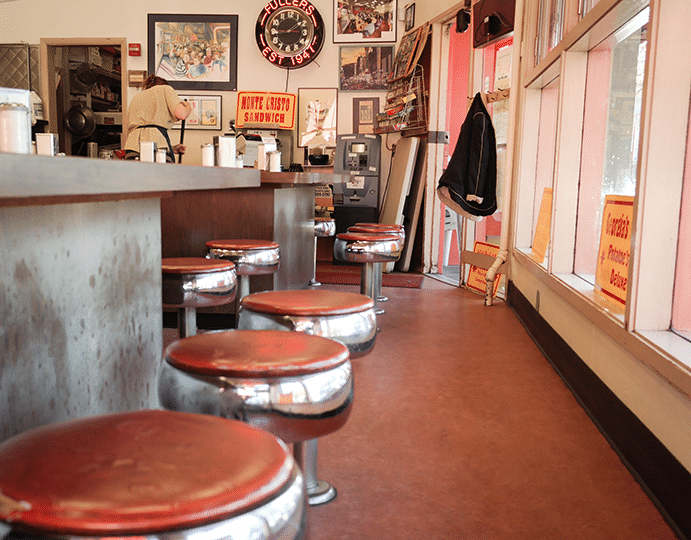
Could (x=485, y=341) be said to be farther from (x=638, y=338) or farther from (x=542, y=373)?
(x=638, y=338)

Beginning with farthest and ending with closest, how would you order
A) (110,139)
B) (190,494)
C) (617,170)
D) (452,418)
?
(110,139)
(617,170)
(452,418)
(190,494)

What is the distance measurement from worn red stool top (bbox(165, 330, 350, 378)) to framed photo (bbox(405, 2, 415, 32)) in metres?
7.05

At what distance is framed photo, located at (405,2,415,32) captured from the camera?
7539 mm

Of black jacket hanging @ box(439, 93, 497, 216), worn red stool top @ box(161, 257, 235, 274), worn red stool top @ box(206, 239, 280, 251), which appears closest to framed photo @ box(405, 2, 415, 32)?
black jacket hanging @ box(439, 93, 497, 216)

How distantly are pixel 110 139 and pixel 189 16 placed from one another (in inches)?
187

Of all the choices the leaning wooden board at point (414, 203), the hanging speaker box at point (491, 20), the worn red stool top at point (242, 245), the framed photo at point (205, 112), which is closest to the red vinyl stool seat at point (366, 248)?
the worn red stool top at point (242, 245)

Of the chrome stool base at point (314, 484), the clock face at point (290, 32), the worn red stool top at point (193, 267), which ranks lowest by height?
the chrome stool base at point (314, 484)

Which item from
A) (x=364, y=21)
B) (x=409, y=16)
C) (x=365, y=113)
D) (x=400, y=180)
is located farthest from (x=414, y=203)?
(x=364, y=21)

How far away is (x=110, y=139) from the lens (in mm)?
12156

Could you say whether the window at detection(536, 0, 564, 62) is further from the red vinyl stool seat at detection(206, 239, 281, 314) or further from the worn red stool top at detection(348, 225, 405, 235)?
the red vinyl stool seat at detection(206, 239, 281, 314)

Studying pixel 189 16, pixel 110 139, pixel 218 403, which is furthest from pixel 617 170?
pixel 110 139

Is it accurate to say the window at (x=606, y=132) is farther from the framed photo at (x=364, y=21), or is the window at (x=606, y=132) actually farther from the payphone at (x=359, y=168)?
the framed photo at (x=364, y=21)

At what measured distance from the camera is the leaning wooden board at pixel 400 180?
695 cm

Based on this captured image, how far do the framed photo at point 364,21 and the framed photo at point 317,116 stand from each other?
69 centimetres
